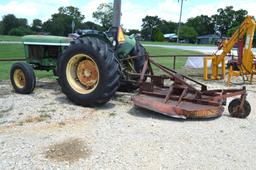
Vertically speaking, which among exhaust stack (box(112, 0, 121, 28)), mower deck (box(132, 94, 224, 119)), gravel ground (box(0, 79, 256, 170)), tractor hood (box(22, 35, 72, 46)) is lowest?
gravel ground (box(0, 79, 256, 170))

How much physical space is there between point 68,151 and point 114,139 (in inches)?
28.7

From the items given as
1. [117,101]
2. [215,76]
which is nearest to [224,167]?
[117,101]

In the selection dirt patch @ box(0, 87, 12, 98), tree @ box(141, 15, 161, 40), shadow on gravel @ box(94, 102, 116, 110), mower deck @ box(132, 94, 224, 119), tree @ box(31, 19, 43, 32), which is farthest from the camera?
tree @ box(141, 15, 161, 40)

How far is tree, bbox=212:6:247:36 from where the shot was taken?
106 m

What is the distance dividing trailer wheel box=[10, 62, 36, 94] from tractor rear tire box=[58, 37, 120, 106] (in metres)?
0.87

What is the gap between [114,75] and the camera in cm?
584

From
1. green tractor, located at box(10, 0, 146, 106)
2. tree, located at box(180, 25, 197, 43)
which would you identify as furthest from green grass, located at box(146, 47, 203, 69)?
tree, located at box(180, 25, 197, 43)

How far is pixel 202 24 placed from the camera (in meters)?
111

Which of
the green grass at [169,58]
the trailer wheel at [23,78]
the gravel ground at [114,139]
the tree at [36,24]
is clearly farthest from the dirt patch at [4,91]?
the tree at [36,24]

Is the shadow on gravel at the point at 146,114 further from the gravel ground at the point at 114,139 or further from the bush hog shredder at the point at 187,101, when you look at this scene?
the bush hog shredder at the point at 187,101

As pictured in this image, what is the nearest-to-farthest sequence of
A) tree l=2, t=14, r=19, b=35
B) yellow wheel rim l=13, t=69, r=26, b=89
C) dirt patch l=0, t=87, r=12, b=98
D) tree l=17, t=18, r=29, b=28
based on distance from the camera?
dirt patch l=0, t=87, r=12, b=98, yellow wheel rim l=13, t=69, r=26, b=89, tree l=2, t=14, r=19, b=35, tree l=17, t=18, r=29, b=28

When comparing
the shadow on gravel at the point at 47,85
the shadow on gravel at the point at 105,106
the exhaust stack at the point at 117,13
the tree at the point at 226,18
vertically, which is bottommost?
the shadow on gravel at the point at 105,106

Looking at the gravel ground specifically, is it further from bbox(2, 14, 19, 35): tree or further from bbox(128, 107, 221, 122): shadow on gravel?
bbox(2, 14, 19, 35): tree

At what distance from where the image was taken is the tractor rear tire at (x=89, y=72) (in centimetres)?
584
